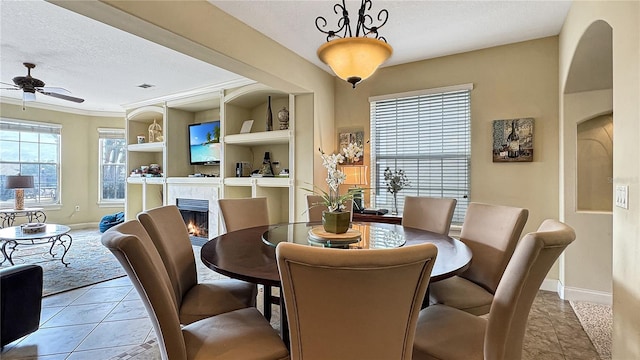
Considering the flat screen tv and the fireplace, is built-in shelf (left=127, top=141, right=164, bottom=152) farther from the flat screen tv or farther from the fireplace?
the fireplace

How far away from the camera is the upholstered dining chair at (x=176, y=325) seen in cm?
109

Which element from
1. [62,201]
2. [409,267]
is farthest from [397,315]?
[62,201]

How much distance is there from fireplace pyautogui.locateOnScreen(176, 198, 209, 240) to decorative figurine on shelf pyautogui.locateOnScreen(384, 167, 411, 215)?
2972 millimetres

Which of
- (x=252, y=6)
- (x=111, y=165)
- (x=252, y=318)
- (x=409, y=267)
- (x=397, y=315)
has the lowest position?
(x=252, y=318)

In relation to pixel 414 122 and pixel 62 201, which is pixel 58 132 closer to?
pixel 62 201

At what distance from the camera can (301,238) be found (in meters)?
2.04

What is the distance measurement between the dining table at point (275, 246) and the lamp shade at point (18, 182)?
5.74 metres

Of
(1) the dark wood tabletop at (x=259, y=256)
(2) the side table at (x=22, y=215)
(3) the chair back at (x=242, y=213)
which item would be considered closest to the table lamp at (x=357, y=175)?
(3) the chair back at (x=242, y=213)

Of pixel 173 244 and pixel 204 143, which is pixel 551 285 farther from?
pixel 204 143

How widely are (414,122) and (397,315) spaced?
3.27 metres

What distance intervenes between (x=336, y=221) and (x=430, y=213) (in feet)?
3.69

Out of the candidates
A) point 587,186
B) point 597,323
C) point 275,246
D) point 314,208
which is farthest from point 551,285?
point 275,246

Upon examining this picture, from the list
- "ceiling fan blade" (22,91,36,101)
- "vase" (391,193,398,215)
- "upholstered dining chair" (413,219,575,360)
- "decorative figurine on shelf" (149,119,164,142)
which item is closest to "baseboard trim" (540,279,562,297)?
"vase" (391,193,398,215)

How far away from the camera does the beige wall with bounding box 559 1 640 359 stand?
1284 millimetres
